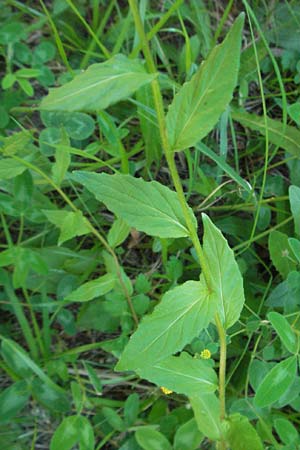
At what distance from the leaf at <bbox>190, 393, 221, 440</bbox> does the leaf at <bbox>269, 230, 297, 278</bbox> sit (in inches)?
15.6

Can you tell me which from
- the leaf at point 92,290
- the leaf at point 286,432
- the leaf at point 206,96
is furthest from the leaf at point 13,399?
the leaf at point 206,96

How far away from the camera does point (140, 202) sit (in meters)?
1.03

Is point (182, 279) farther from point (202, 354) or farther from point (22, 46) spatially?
point (22, 46)

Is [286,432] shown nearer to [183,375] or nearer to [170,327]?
[183,375]

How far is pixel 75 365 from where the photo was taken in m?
1.66

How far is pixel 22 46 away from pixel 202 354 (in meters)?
1.07

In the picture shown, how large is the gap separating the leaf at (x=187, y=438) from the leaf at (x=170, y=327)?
487 mm

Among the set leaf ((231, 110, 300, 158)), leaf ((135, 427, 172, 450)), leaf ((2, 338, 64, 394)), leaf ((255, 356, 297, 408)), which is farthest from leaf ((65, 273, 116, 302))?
leaf ((231, 110, 300, 158))

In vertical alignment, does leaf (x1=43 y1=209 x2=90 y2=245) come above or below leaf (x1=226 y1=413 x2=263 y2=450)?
above

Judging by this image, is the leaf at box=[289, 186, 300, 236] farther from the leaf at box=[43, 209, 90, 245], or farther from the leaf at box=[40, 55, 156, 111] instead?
the leaf at box=[40, 55, 156, 111]

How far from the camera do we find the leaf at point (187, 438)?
1419 mm

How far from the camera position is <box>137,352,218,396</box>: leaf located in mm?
1186

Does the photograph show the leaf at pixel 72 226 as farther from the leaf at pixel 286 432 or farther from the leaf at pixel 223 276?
the leaf at pixel 286 432

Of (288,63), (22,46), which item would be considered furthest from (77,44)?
(288,63)
